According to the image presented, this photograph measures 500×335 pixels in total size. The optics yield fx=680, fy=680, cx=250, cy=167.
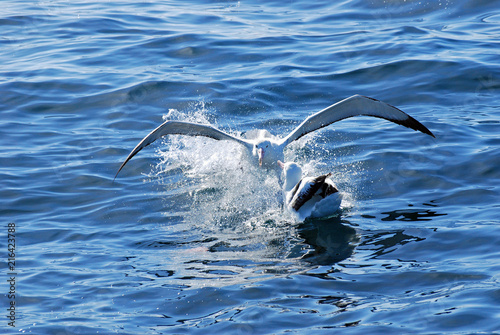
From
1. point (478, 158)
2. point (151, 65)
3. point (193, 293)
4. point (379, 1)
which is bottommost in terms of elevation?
point (193, 293)

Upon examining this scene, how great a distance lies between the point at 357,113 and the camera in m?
A: 12.5

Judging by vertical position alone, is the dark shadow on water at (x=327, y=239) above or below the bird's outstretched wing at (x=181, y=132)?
below

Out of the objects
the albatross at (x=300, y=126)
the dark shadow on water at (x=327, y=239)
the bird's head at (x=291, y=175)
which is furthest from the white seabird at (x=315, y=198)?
the albatross at (x=300, y=126)

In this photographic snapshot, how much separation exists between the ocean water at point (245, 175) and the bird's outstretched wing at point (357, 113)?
825 millimetres

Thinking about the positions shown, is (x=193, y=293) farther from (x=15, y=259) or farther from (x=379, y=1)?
(x=379, y=1)

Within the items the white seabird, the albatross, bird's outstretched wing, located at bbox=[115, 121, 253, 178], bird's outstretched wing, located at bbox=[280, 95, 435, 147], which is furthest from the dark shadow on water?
bird's outstretched wing, located at bbox=[115, 121, 253, 178]

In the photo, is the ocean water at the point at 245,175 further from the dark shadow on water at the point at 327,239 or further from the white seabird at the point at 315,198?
the white seabird at the point at 315,198

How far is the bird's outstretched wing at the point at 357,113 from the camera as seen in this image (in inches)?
473

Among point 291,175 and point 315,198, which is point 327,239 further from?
point 291,175

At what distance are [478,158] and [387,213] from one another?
2.60 meters

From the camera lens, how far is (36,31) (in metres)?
22.4

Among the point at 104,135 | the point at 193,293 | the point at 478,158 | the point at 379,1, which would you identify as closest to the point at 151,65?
the point at 104,135

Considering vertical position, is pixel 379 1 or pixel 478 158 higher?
pixel 379 1

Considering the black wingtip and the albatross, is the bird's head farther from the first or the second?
the black wingtip
